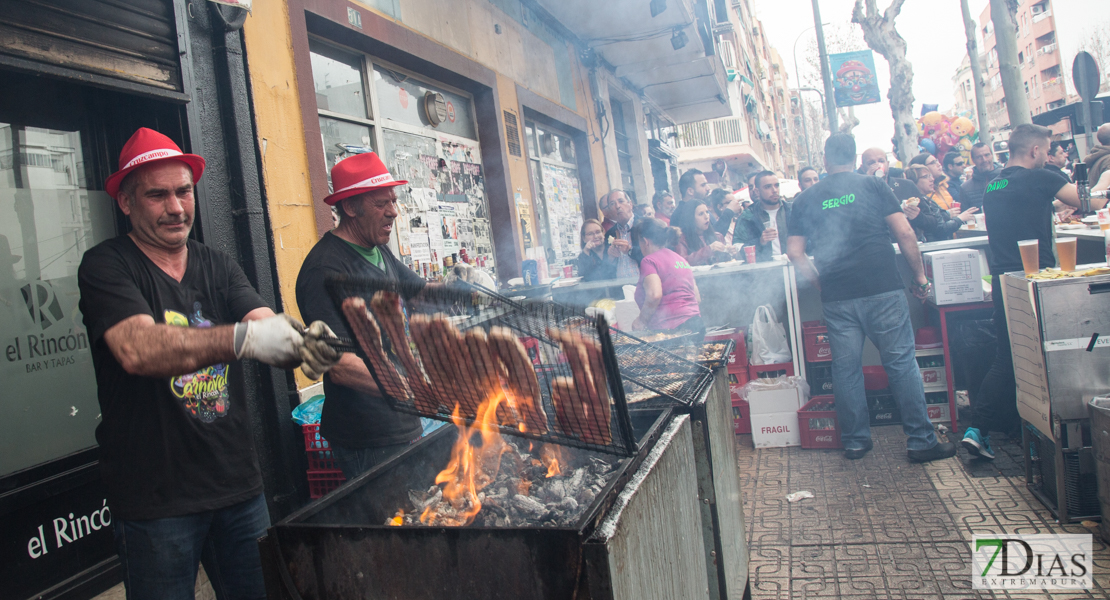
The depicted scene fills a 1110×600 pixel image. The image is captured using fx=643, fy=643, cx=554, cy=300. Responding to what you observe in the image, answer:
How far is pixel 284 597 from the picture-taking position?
1.90 m

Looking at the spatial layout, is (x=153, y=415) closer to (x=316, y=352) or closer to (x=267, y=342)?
(x=267, y=342)

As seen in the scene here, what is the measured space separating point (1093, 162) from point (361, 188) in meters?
9.55

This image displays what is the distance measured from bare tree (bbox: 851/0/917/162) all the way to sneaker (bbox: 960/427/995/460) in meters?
13.9

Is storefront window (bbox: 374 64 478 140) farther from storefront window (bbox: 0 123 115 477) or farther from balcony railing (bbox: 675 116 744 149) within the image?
balcony railing (bbox: 675 116 744 149)

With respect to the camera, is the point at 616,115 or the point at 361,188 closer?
the point at 361,188

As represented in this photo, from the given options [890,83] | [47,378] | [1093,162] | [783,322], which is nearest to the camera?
[47,378]

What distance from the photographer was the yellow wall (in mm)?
4043

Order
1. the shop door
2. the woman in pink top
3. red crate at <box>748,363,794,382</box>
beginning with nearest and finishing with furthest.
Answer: the woman in pink top → red crate at <box>748,363,794,382</box> → the shop door

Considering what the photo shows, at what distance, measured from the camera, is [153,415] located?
207 centimetres

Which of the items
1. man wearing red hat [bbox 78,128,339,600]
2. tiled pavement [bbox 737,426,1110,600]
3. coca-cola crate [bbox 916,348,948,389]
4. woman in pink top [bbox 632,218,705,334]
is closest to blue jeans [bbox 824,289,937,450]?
tiled pavement [bbox 737,426,1110,600]

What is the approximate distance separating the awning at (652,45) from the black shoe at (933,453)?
6477mm

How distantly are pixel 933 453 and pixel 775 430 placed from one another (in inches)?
48.4

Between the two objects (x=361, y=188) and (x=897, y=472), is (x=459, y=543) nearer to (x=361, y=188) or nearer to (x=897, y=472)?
(x=361, y=188)

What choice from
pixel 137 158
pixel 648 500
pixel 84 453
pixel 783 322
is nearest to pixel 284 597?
pixel 648 500
